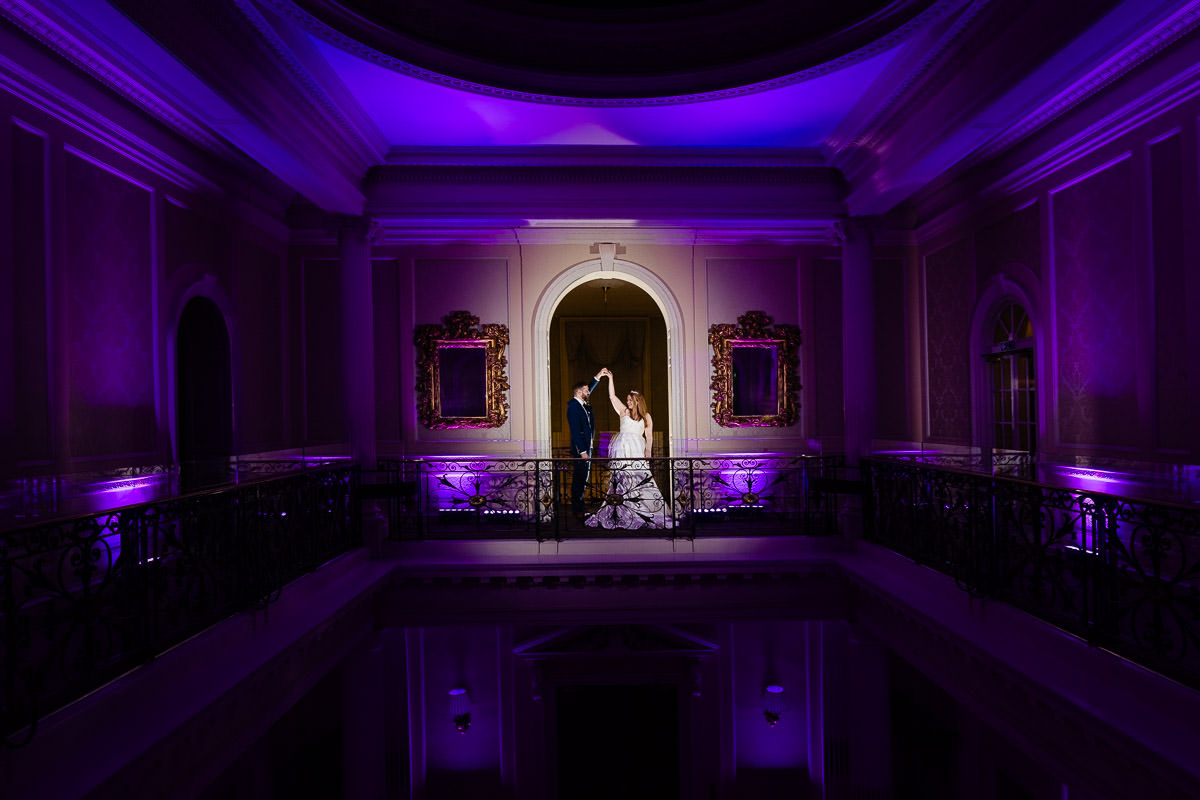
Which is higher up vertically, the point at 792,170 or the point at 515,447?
the point at 792,170

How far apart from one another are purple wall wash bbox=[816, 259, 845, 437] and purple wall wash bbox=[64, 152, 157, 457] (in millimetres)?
7997

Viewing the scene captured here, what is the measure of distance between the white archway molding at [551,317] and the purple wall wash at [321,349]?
8.69ft

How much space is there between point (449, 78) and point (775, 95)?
2912 mm

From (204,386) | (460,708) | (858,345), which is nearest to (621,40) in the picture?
(858,345)

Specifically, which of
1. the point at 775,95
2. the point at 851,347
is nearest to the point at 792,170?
the point at 775,95

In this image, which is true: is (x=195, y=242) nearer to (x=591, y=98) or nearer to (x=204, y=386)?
(x=204, y=386)

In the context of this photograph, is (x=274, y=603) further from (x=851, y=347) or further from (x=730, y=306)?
(x=730, y=306)

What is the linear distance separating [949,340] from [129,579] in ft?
28.2

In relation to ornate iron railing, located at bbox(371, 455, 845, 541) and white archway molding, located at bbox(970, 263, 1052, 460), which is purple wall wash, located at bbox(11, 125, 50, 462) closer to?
ornate iron railing, located at bbox(371, 455, 845, 541)

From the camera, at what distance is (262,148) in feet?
19.3

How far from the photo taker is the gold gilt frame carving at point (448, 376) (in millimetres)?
9336

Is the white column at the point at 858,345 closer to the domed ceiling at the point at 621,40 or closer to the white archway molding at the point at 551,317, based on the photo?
the domed ceiling at the point at 621,40

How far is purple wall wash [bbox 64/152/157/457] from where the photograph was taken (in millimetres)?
5105

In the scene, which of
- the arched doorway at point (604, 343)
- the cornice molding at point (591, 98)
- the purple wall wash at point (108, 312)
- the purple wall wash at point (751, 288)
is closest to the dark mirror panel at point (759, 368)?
the purple wall wash at point (751, 288)
